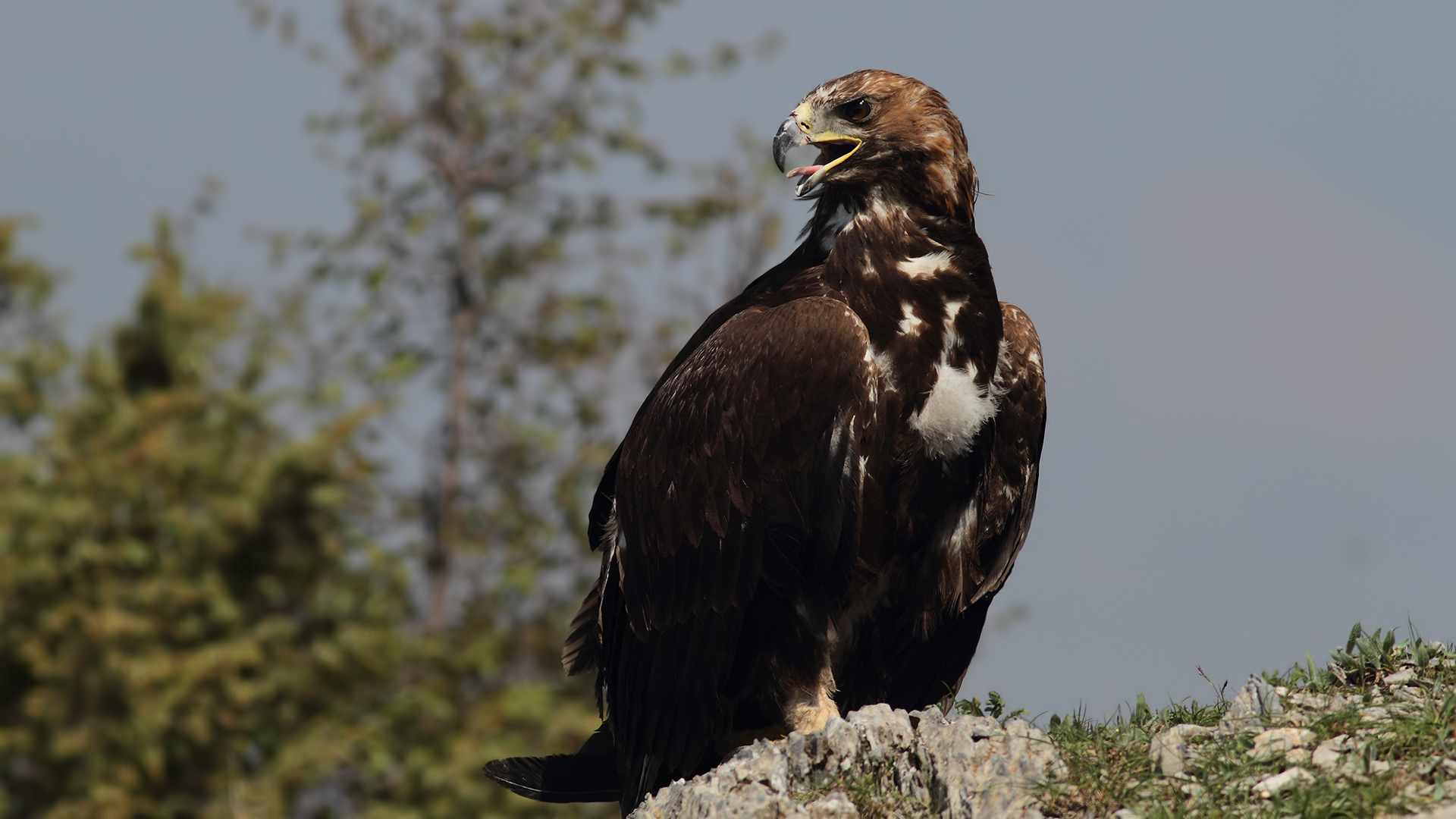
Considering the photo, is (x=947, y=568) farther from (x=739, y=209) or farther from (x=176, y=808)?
(x=739, y=209)

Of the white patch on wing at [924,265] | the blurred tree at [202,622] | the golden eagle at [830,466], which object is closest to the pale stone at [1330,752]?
the golden eagle at [830,466]

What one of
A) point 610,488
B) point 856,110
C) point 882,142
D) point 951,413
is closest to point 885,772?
point 951,413

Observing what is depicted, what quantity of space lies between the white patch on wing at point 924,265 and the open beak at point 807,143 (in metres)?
0.47

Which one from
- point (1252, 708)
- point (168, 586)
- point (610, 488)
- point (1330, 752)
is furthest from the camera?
point (168, 586)

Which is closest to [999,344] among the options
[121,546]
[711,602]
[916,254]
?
[916,254]

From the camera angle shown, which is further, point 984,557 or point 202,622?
point 202,622

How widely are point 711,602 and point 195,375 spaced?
30.9ft

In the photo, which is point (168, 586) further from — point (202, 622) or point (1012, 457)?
point (1012, 457)

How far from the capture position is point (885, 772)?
15.5ft

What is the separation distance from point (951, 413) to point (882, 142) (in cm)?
109

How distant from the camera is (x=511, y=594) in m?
14.2

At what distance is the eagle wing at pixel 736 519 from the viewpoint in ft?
16.8

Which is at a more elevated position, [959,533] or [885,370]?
[885,370]

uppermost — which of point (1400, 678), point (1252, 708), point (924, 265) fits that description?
point (924, 265)
